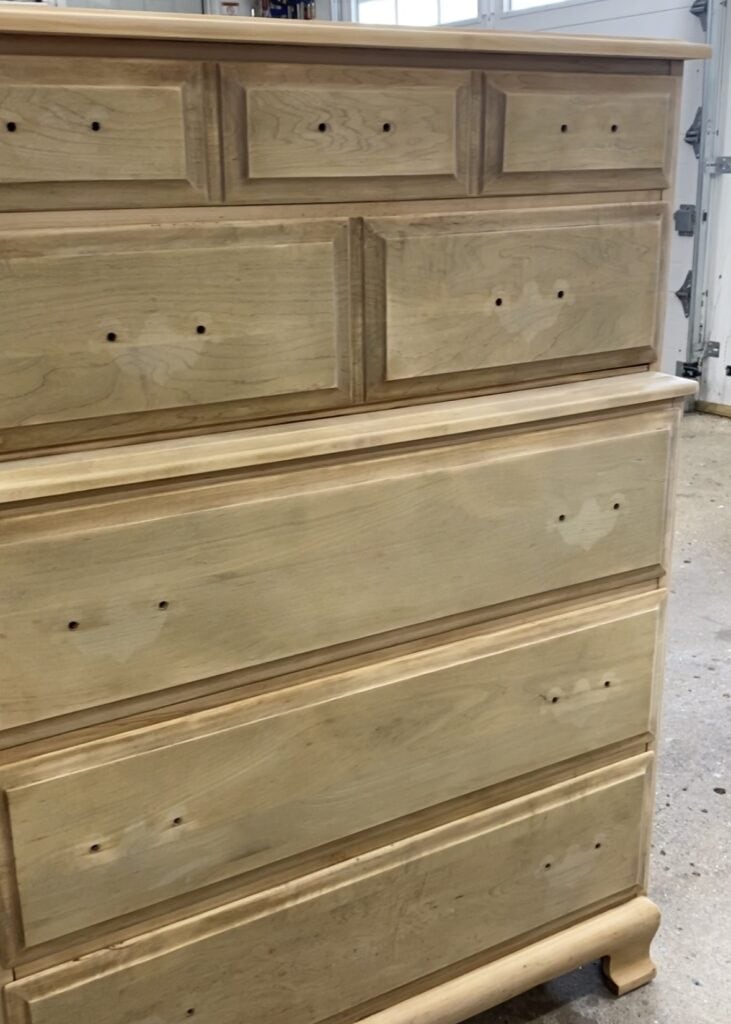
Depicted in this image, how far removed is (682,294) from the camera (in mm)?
4172

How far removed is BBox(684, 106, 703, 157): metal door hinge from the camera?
3.92 meters

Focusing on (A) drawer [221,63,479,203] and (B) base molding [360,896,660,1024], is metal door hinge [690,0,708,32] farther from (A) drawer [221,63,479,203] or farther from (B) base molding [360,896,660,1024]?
(B) base molding [360,896,660,1024]

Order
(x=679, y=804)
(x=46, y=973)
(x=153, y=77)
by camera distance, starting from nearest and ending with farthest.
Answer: (x=153, y=77) < (x=46, y=973) < (x=679, y=804)

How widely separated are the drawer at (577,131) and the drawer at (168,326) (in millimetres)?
213

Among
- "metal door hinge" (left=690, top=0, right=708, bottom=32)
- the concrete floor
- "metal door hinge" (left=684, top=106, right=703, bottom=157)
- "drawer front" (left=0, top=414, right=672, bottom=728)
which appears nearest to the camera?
"drawer front" (left=0, top=414, right=672, bottom=728)

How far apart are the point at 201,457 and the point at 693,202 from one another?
3.59m

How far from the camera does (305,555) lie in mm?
1043

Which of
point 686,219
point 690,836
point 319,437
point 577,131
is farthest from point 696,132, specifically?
point 319,437

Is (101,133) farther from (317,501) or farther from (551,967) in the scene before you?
(551,967)

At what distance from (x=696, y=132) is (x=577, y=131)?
125 inches

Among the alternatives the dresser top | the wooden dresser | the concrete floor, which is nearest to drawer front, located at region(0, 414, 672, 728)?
the wooden dresser

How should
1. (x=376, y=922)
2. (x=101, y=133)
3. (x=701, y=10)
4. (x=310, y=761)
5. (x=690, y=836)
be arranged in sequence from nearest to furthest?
1. (x=101, y=133)
2. (x=310, y=761)
3. (x=376, y=922)
4. (x=690, y=836)
5. (x=701, y=10)

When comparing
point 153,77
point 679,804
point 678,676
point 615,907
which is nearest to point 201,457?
point 153,77

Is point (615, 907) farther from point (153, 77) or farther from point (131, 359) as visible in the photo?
point (153, 77)
